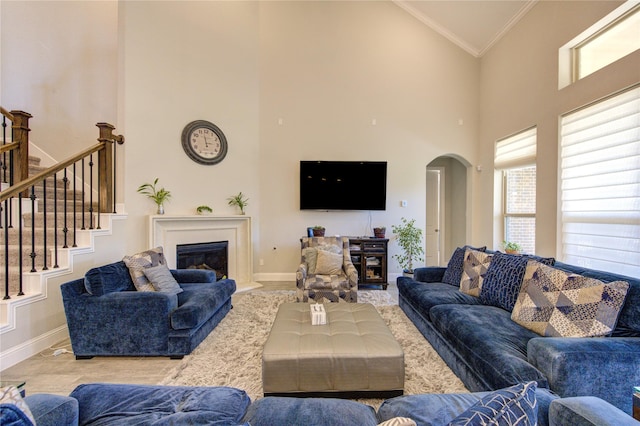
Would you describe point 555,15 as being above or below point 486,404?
above

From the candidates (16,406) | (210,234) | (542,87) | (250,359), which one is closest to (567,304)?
(250,359)

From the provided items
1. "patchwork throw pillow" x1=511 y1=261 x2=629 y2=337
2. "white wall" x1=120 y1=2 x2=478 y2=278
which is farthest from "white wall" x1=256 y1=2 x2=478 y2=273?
"patchwork throw pillow" x1=511 y1=261 x2=629 y2=337

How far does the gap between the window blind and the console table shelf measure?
7.32 ft

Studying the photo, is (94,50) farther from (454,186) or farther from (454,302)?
(454,186)

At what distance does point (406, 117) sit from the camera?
514 cm

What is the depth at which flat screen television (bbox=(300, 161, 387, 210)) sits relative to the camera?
497 centimetres

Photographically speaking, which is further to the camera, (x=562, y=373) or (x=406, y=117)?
(x=406, y=117)

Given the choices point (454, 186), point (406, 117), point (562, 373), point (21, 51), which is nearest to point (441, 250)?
point (454, 186)

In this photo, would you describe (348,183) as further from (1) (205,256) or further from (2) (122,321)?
(2) (122,321)

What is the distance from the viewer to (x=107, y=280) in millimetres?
2463

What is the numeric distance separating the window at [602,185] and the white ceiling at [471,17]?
2.01m

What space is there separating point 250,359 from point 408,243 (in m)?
3.46

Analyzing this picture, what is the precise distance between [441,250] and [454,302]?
3.87 meters

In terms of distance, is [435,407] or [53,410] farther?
[435,407]
